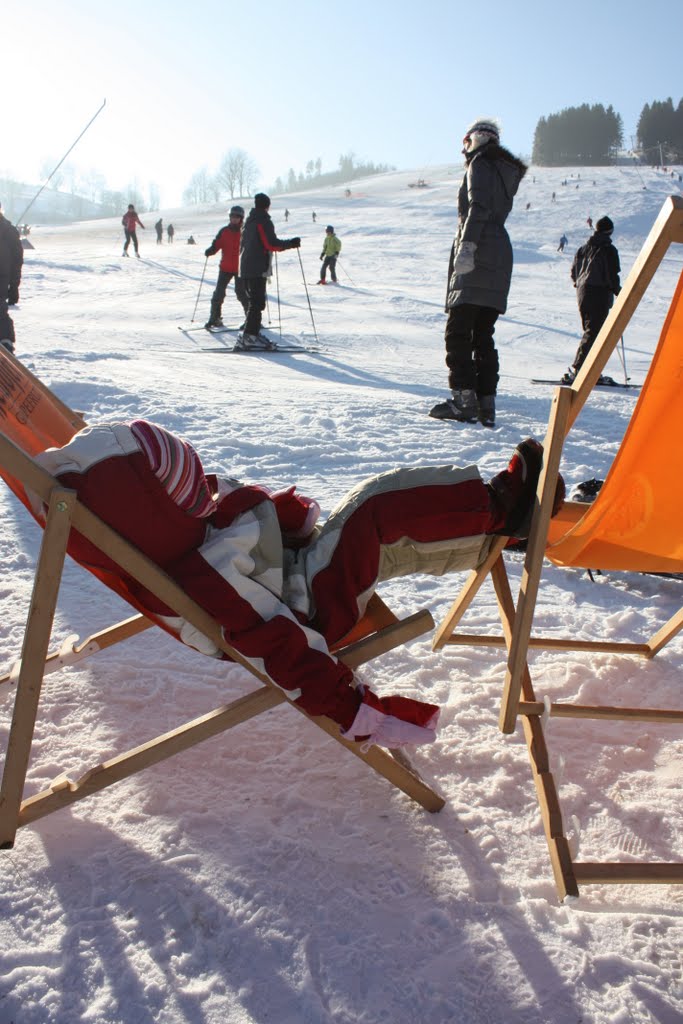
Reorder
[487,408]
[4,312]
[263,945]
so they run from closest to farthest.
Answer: [263,945], [487,408], [4,312]

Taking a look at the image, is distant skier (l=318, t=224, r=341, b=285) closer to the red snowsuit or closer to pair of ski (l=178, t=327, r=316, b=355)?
pair of ski (l=178, t=327, r=316, b=355)

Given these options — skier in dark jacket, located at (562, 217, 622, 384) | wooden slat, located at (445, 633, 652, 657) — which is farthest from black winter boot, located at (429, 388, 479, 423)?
wooden slat, located at (445, 633, 652, 657)

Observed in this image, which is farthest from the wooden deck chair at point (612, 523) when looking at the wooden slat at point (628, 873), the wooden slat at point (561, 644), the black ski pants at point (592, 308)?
the black ski pants at point (592, 308)

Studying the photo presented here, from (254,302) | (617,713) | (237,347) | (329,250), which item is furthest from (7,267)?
(329,250)

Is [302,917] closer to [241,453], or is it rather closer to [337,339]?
[241,453]

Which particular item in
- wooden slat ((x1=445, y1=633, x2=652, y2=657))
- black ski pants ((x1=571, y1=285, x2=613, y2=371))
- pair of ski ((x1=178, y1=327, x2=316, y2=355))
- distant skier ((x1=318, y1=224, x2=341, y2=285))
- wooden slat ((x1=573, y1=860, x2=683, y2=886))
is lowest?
wooden slat ((x1=573, y1=860, x2=683, y2=886))

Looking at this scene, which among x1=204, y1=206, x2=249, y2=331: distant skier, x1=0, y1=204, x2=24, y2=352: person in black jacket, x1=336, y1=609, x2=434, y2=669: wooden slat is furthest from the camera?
x1=204, y1=206, x2=249, y2=331: distant skier

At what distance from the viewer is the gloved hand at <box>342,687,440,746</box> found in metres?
1.87

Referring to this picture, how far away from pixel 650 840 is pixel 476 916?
56cm

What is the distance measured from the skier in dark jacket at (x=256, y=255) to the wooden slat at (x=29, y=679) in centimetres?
861

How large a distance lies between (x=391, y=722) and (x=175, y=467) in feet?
2.60

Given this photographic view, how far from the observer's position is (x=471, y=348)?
5.89 m

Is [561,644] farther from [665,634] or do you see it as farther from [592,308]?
[592,308]

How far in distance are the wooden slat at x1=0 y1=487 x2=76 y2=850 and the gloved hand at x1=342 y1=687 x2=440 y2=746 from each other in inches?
28.3
